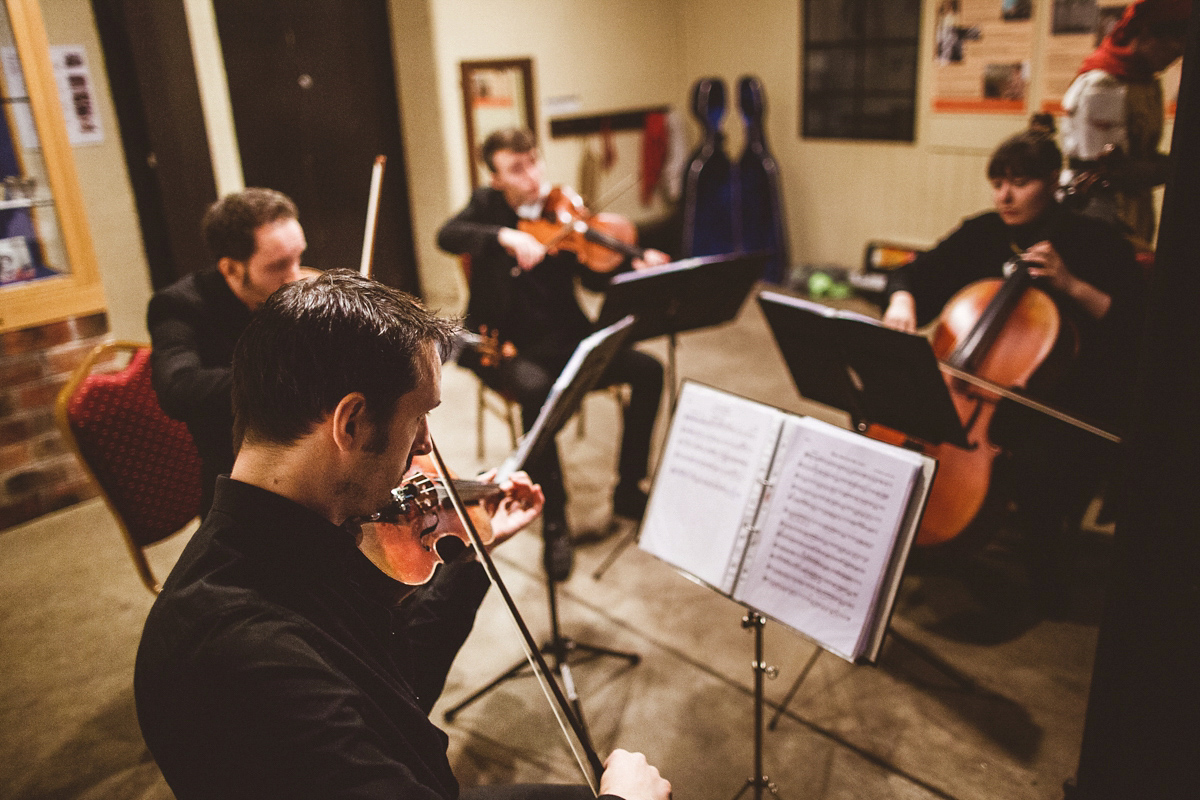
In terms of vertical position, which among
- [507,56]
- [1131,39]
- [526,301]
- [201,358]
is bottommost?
[526,301]

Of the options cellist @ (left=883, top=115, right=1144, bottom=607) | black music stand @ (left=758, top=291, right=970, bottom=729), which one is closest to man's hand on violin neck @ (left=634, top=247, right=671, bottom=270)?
black music stand @ (left=758, top=291, right=970, bottom=729)

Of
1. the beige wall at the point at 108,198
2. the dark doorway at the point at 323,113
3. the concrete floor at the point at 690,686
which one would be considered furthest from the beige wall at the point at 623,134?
the concrete floor at the point at 690,686

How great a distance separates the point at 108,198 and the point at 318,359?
3191mm

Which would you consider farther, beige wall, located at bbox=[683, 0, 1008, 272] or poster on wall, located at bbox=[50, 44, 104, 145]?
beige wall, located at bbox=[683, 0, 1008, 272]

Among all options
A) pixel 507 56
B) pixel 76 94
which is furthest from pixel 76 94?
pixel 507 56

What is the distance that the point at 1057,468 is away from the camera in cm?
237

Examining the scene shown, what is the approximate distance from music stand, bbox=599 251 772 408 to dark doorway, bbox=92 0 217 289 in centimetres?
215

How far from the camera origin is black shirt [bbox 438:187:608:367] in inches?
114

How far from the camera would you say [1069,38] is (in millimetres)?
4262

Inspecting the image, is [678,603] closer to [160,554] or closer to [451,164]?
[160,554]

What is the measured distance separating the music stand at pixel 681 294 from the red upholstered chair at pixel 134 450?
113cm

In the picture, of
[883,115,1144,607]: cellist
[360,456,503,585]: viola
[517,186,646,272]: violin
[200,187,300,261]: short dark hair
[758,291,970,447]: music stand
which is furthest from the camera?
[517,186,646,272]: violin

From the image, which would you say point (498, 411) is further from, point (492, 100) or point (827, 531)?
point (492, 100)

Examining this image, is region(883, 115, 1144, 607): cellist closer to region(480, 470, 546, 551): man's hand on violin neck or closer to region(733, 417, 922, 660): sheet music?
region(733, 417, 922, 660): sheet music
